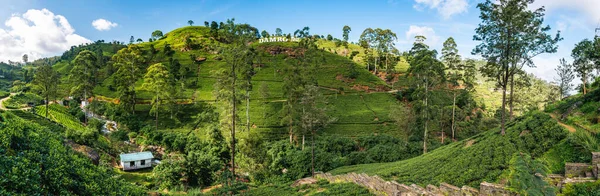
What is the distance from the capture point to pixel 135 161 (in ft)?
102

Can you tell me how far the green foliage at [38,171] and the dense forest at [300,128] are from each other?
5 cm

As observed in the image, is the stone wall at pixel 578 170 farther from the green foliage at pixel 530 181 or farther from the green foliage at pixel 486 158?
the green foliage at pixel 530 181

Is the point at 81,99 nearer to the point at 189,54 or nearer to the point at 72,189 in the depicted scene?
the point at 189,54

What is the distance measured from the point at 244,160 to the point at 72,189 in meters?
19.2

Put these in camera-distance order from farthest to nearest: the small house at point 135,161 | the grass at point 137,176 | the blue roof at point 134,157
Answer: the blue roof at point 134,157
the small house at point 135,161
the grass at point 137,176

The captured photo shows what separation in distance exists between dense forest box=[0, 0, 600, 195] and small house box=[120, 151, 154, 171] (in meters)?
1.16

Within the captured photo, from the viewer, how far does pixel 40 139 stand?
10.9 meters

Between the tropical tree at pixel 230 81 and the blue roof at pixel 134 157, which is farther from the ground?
the tropical tree at pixel 230 81

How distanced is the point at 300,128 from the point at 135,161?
19.5 m

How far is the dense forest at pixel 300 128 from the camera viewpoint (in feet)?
35.6

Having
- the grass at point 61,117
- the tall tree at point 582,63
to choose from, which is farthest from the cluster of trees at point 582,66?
the grass at point 61,117

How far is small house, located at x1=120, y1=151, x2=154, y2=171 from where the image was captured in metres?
30.5

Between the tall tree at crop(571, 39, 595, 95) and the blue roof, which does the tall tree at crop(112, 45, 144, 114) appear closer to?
the blue roof

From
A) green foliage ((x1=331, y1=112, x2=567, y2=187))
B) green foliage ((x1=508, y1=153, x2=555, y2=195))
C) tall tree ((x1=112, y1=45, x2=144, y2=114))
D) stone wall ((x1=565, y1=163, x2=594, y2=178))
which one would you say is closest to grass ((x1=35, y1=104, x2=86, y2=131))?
tall tree ((x1=112, y1=45, x2=144, y2=114))
